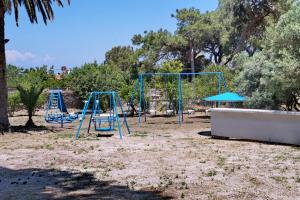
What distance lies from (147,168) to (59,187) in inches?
79.9

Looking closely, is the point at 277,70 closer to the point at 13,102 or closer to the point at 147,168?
the point at 147,168

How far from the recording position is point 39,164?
31.0 feet

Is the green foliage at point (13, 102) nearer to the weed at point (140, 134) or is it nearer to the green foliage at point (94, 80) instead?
the green foliage at point (94, 80)

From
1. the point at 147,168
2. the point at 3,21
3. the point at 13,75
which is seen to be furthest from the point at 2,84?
the point at 13,75

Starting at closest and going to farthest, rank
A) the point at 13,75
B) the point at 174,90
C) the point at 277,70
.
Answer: the point at 277,70 → the point at 174,90 → the point at 13,75

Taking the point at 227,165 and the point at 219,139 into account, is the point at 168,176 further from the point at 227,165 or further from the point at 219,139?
the point at 219,139

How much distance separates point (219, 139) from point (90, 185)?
6.58 m

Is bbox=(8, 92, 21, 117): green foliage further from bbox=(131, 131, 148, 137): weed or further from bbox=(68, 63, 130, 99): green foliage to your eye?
bbox=(131, 131, 148, 137): weed

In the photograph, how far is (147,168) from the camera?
8742 millimetres

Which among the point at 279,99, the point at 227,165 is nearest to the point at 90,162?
the point at 227,165

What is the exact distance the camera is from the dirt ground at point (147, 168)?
682cm

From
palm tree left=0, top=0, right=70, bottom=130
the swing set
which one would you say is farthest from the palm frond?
the swing set

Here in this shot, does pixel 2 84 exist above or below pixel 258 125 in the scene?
above

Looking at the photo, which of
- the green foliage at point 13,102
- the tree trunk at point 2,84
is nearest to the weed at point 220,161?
the tree trunk at point 2,84
